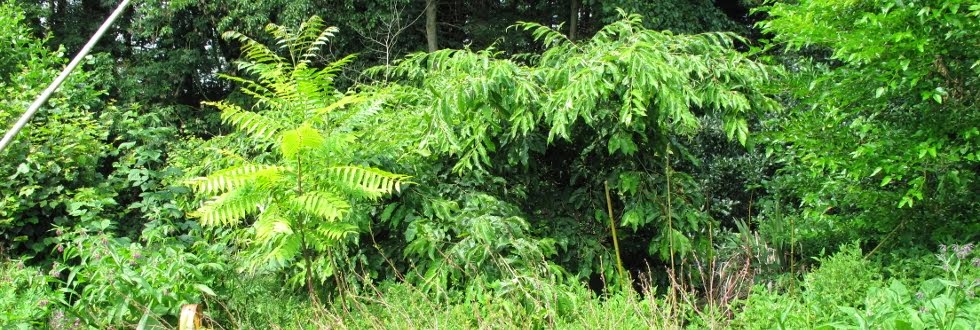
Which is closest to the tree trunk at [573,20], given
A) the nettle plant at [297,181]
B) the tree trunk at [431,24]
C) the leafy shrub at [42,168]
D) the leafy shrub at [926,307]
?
the tree trunk at [431,24]

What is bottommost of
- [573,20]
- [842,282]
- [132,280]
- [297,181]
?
[842,282]

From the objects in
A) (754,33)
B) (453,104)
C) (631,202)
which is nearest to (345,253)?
(453,104)

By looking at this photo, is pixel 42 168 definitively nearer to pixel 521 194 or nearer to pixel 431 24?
pixel 521 194

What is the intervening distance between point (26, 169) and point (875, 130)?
4.54m

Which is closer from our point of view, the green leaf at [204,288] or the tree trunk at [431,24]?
the green leaf at [204,288]

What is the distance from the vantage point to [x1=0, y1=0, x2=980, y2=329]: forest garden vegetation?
9.66ft

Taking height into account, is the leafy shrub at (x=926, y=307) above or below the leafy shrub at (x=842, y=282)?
above

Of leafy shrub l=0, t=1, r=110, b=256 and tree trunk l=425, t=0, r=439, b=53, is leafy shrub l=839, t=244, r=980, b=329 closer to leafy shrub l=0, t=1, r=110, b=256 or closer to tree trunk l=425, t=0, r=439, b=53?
leafy shrub l=0, t=1, r=110, b=256

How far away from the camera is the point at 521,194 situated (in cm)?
377

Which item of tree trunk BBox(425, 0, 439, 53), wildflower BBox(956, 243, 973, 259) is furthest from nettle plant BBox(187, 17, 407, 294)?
tree trunk BBox(425, 0, 439, 53)

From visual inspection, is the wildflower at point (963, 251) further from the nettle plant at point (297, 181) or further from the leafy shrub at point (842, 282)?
the nettle plant at point (297, 181)

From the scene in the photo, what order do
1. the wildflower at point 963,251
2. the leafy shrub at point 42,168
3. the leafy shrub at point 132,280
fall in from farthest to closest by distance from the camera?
1. the leafy shrub at point 42,168
2. the wildflower at point 963,251
3. the leafy shrub at point 132,280

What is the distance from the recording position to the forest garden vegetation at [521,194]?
2.95 meters

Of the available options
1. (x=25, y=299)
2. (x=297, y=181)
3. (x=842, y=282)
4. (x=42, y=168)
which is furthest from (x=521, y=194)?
(x=42, y=168)
